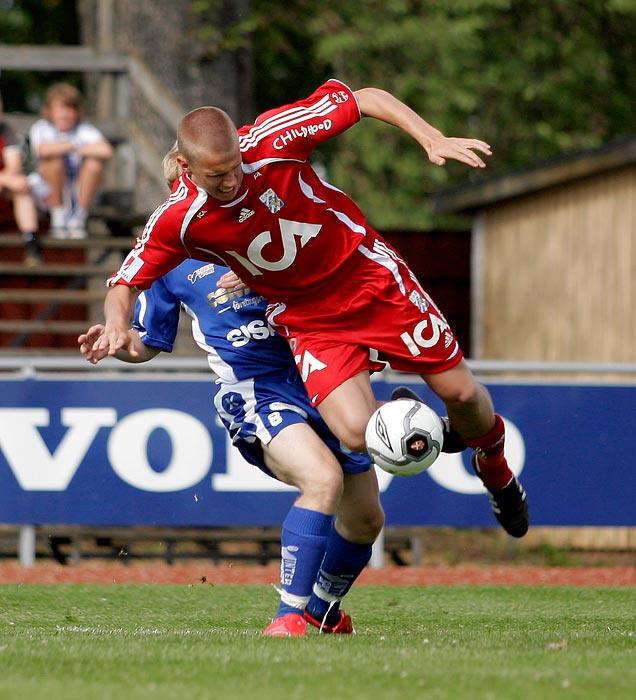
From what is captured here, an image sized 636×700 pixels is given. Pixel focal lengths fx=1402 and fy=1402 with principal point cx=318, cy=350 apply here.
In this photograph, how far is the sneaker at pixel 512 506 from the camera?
Result: 7426mm

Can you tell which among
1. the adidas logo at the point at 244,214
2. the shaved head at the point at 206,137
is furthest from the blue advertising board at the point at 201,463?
the shaved head at the point at 206,137

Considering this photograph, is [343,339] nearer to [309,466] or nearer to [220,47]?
[309,466]

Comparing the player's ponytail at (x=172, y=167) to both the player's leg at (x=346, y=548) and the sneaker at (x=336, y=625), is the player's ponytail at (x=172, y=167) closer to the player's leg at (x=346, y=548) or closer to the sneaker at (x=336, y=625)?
the player's leg at (x=346, y=548)

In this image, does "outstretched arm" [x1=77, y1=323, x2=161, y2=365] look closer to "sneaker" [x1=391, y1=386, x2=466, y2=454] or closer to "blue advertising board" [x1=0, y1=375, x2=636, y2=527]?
"sneaker" [x1=391, y1=386, x2=466, y2=454]

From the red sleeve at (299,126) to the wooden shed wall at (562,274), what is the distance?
29.1 ft

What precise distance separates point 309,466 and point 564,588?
4.07 metres

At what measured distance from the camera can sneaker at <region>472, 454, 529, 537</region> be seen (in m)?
7.43

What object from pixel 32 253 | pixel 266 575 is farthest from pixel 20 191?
pixel 266 575

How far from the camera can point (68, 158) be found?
48.0ft

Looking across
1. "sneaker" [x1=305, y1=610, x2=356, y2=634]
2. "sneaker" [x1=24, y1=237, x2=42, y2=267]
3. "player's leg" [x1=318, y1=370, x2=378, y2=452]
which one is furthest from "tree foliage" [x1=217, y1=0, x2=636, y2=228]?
"player's leg" [x1=318, y1=370, x2=378, y2=452]

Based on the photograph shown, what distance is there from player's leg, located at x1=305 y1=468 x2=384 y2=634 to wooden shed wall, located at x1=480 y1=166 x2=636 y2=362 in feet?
28.2

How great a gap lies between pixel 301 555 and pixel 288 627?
31cm

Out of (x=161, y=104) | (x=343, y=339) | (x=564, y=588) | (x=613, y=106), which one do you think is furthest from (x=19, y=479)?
(x=613, y=106)

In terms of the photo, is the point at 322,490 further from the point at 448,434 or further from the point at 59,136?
the point at 59,136
